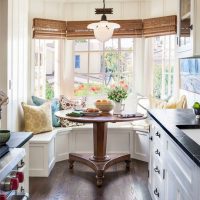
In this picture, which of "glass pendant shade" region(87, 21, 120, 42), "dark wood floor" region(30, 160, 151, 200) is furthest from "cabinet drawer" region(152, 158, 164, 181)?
"glass pendant shade" region(87, 21, 120, 42)

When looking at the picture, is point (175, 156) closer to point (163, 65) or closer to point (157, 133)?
point (157, 133)

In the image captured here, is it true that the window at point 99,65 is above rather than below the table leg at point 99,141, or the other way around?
above

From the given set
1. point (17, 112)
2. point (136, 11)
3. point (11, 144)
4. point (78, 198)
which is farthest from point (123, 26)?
point (11, 144)

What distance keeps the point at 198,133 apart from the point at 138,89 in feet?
9.89

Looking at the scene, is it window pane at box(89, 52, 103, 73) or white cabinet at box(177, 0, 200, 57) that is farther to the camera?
window pane at box(89, 52, 103, 73)

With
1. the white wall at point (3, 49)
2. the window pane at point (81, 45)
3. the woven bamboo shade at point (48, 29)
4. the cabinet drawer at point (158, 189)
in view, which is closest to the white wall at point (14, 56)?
the white wall at point (3, 49)

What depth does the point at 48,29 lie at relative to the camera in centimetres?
509

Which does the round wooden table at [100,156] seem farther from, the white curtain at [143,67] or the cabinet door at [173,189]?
the cabinet door at [173,189]

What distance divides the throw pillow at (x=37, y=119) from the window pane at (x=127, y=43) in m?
1.75

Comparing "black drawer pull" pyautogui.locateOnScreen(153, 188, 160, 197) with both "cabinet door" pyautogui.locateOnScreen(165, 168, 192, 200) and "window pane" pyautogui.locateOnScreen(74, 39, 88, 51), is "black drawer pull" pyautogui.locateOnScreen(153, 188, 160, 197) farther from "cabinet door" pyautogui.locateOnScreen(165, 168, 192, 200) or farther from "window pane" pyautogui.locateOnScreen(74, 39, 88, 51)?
"window pane" pyautogui.locateOnScreen(74, 39, 88, 51)

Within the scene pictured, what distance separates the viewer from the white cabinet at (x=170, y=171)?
1.70 meters

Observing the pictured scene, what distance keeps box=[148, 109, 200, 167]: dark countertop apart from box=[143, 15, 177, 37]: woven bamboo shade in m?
→ 1.77

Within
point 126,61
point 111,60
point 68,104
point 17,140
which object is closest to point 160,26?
point 126,61

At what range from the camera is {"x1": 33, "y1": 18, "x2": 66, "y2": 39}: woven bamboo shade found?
4.97m
